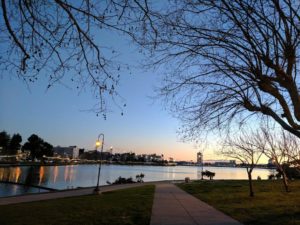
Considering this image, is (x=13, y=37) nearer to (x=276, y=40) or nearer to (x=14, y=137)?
(x=276, y=40)

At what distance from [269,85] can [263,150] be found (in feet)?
79.3

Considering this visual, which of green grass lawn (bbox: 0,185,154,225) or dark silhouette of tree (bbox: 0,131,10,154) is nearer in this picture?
green grass lawn (bbox: 0,185,154,225)

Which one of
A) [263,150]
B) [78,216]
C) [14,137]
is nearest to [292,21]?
[78,216]

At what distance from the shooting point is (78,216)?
47.0 ft

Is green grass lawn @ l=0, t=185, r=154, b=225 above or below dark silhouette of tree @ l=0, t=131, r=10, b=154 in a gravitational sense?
below

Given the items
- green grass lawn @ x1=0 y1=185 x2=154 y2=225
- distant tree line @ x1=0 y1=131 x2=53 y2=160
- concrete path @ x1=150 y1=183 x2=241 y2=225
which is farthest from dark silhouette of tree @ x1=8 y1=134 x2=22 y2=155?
concrete path @ x1=150 y1=183 x2=241 y2=225

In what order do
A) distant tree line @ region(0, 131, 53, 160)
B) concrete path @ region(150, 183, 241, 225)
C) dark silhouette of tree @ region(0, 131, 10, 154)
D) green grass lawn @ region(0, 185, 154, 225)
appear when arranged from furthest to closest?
1. distant tree line @ region(0, 131, 53, 160)
2. dark silhouette of tree @ region(0, 131, 10, 154)
3. concrete path @ region(150, 183, 241, 225)
4. green grass lawn @ region(0, 185, 154, 225)

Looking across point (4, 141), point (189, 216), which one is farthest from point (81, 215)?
point (4, 141)

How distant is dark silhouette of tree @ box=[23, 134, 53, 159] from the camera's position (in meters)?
168

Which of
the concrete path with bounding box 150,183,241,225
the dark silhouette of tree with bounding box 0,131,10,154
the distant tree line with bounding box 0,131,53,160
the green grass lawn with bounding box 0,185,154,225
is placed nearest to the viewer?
the green grass lawn with bounding box 0,185,154,225

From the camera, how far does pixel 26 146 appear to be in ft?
552

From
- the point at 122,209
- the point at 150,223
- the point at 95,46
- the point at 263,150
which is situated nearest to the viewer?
the point at 95,46

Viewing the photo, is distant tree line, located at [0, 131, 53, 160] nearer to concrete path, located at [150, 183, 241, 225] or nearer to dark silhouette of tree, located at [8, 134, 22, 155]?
dark silhouette of tree, located at [8, 134, 22, 155]

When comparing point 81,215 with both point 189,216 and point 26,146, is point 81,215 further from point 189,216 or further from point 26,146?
point 26,146
